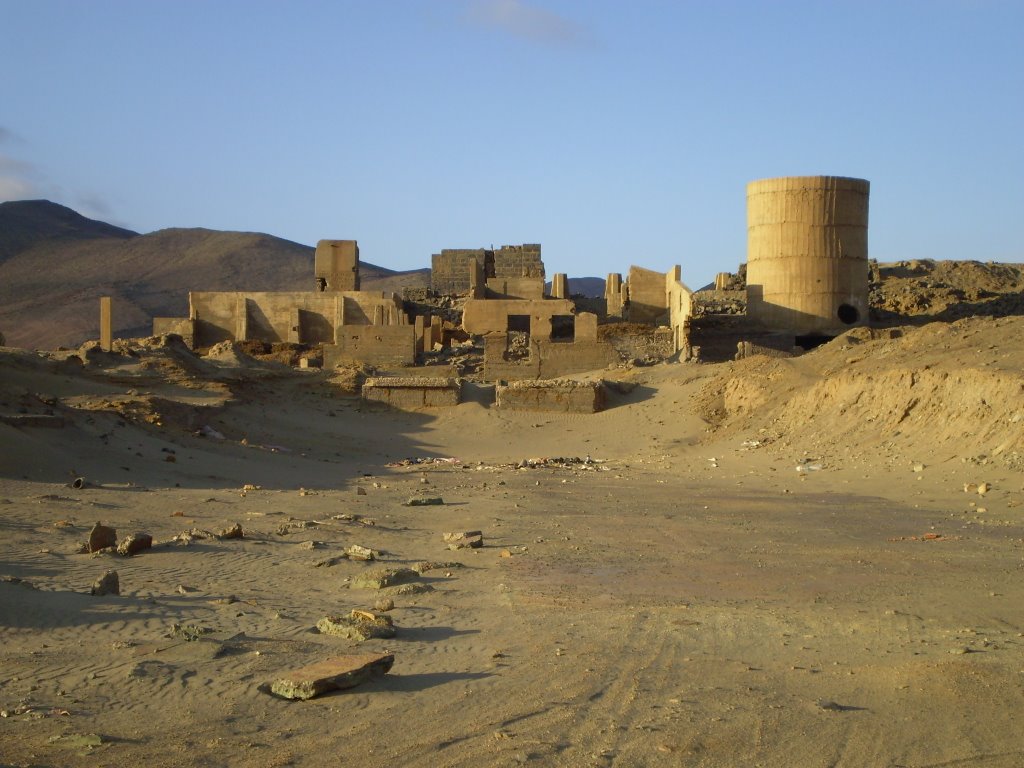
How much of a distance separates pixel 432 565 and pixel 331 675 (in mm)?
3387

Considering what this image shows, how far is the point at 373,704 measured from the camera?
5.24m

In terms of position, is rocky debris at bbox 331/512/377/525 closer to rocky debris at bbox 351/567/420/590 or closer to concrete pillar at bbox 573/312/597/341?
rocky debris at bbox 351/567/420/590

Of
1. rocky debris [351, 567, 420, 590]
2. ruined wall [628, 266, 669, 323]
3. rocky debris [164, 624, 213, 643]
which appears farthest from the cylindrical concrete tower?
rocky debris [164, 624, 213, 643]

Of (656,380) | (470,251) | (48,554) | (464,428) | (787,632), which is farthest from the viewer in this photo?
(470,251)

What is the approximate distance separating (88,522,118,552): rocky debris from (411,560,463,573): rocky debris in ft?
7.13

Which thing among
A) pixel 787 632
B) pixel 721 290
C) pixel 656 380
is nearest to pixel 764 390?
pixel 656 380

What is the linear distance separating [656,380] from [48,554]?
16772mm

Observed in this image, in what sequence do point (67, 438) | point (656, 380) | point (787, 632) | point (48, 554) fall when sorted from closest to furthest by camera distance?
point (787, 632) < point (48, 554) < point (67, 438) < point (656, 380)

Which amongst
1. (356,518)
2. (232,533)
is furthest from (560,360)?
(232,533)

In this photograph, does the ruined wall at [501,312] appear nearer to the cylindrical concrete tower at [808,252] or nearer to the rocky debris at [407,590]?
the cylindrical concrete tower at [808,252]

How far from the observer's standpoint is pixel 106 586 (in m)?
7.06

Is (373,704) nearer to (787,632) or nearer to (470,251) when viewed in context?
(787,632)

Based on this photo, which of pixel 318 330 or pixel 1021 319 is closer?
pixel 1021 319

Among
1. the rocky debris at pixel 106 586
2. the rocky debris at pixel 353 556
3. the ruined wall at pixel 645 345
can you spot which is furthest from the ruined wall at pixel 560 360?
the rocky debris at pixel 106 586
